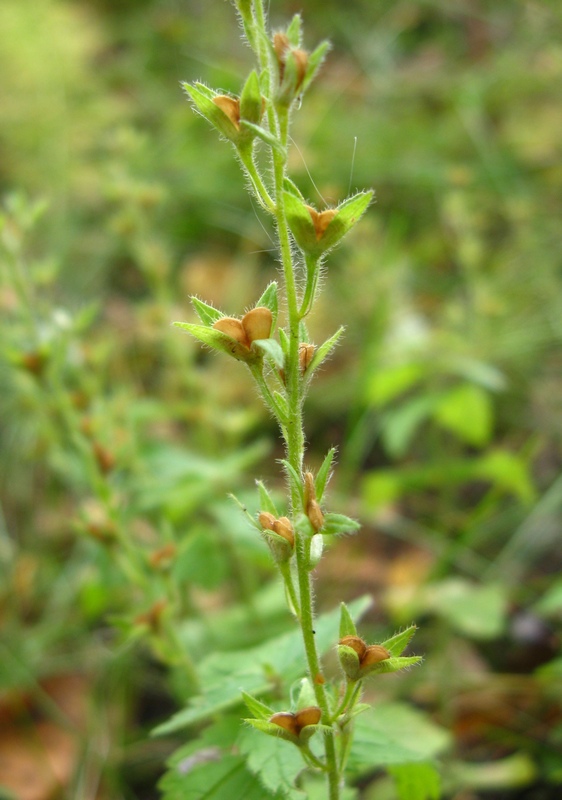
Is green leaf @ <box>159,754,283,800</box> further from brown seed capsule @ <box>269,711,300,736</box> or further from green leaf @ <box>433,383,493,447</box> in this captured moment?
green leaf @ <box>433,383,493,447</box>

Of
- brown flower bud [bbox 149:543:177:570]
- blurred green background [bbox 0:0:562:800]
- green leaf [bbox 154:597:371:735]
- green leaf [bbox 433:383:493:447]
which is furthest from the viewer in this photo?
green leaf [bbox 433:383:493:447]

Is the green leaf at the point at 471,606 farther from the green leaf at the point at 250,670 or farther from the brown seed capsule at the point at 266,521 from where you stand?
the brown seed capsule at the point at 266,521

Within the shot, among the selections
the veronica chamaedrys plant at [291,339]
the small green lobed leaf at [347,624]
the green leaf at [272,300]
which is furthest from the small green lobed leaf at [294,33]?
the small green lobed leaf at [347,624]

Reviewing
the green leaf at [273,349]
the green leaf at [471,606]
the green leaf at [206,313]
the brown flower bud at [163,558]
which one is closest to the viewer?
Result: the green leaf at [273,349]

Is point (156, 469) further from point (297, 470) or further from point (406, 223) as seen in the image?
point (406, 223)

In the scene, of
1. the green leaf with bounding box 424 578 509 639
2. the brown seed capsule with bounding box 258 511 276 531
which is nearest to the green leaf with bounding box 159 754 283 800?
the brown seed capsule with bounding box 258 511 276 531

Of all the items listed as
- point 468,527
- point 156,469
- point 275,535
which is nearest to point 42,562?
point 156,469
